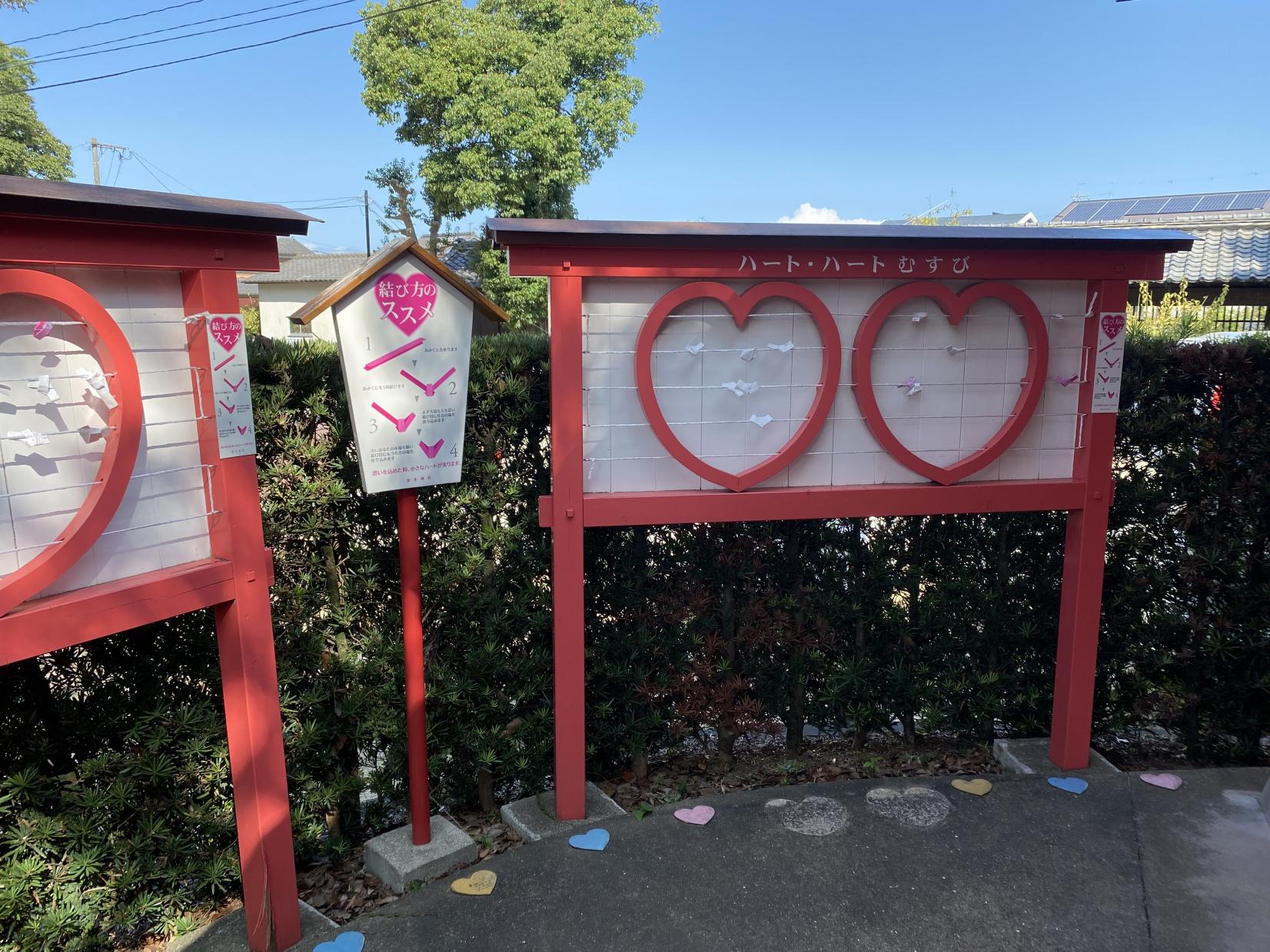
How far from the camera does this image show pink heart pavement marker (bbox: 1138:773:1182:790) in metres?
3.62

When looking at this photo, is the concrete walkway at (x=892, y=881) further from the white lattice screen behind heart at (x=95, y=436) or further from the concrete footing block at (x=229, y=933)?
the white lattice screen behind heart at (x=95, y=436)

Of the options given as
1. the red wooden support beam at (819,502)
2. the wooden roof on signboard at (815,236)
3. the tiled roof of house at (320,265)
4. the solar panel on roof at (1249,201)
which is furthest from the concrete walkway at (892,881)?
the tiled roof of house at (320,265)

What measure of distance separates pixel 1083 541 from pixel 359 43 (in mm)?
19538

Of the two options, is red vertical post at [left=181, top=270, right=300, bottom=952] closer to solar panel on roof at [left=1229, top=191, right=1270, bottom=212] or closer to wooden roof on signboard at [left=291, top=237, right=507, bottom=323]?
wooden roof on signboard at [left=291, top=237, right=507, bottom=323]

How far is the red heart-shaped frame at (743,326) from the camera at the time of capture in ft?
10.3

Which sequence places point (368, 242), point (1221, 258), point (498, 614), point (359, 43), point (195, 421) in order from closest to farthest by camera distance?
point (195, 421), point (498, 614), point (1221, 258), point (359, 43), point (368, 242)

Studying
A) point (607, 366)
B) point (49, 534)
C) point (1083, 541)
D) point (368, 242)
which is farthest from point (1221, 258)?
point (368, 242)

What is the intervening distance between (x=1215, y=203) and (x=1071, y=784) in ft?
78.4

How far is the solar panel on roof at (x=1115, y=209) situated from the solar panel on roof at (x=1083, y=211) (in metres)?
0.21

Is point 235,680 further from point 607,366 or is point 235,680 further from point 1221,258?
point 1221,258

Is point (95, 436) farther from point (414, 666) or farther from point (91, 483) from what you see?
point (414, 666)

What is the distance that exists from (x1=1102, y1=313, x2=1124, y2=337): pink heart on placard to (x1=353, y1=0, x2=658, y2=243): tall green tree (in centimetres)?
1586

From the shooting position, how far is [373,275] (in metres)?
2.71

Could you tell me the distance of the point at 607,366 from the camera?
320 cm
